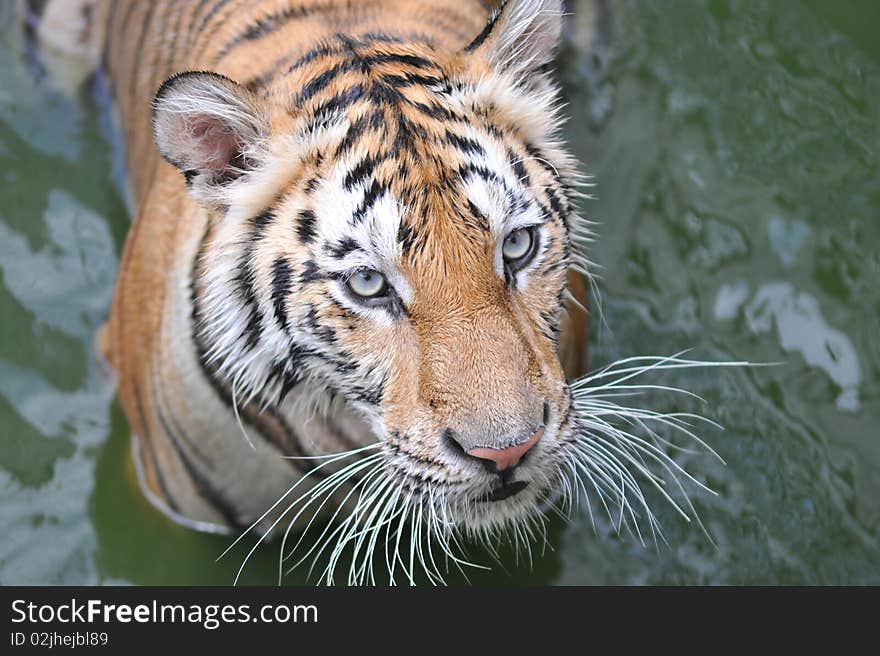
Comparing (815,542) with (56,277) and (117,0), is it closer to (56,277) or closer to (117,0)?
(56,277)

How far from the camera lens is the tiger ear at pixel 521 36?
5.81 ft

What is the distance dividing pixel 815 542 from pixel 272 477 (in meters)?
1.16

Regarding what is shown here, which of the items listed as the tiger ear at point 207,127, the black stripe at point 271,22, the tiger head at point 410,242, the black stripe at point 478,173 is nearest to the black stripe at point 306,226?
→ the tiger head at point 410,242

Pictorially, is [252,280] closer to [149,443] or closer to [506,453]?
[506,453]

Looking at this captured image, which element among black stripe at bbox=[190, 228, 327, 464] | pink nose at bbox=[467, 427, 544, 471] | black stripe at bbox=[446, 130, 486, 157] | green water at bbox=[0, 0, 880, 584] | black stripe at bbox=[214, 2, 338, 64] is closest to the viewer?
pink nose at bbox=[467, 427, 544, 471]

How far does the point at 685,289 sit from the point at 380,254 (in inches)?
52.9

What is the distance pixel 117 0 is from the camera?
291 cm

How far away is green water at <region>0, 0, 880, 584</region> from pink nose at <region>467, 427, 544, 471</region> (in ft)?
2.79

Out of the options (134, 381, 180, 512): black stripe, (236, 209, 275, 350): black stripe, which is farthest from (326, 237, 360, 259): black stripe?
(134, 381, 180, 512): black stripe

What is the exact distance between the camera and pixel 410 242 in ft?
5.24

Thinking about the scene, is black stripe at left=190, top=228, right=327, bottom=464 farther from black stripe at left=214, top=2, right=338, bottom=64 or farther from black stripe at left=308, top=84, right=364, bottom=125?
black stripe at left=214, top=2, right=338, bottom=64

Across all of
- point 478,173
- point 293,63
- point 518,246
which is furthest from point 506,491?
point 293,63

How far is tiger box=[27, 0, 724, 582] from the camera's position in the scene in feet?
5.31

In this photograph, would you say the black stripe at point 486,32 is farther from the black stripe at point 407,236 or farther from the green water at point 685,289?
the green water at point 685,289
